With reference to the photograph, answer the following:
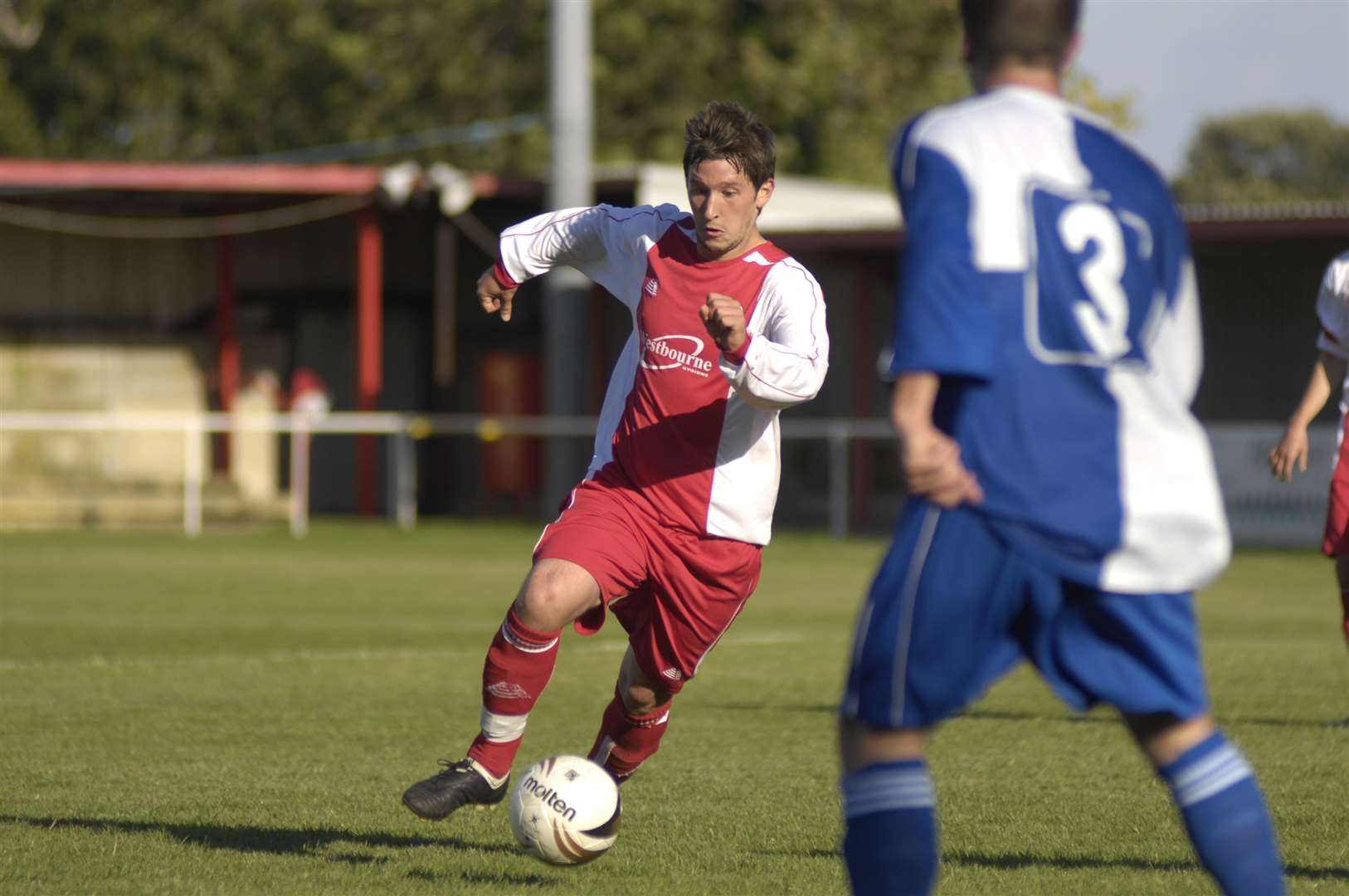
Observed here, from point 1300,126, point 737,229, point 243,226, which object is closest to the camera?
point 737,229

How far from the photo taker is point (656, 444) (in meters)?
5.79

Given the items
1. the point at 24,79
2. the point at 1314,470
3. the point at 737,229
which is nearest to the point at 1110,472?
the point at 737,229

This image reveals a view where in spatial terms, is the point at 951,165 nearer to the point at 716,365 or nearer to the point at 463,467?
the point at 716,365

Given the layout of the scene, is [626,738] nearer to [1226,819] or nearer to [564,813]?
[564,813]

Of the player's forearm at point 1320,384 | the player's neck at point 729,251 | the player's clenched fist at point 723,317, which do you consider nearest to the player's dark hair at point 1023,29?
the player's clenched fist at point 723,317

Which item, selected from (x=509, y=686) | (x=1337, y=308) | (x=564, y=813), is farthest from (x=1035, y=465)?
(x=1337, y=308)

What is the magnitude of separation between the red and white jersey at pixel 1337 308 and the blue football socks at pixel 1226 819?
3.77 m

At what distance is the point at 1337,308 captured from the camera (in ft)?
23.8

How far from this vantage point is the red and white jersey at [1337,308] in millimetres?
7219

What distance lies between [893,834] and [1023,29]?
4.92 ft

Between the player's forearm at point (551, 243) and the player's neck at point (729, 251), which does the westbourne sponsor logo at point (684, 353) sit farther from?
the player's forearm at point (551, 243)

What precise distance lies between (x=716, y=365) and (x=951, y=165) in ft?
7.14

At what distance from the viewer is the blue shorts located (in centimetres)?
366

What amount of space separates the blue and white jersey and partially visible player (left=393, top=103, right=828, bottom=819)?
1.67 meters
